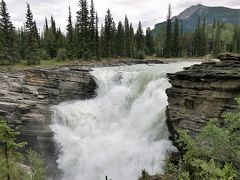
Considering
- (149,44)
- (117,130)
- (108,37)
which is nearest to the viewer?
(117,130)

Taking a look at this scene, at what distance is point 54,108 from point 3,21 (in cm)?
3325

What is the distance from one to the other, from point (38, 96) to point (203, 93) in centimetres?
2285

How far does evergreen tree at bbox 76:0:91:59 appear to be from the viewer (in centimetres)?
6819

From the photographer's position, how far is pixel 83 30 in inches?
2825

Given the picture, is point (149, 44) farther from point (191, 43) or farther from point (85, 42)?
point (85, 42)

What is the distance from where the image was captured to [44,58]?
71.9 meters

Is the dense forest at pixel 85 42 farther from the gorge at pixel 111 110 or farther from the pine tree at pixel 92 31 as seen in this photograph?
the gorge at pixel 111 110

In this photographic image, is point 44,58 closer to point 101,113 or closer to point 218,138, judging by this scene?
point 101,113

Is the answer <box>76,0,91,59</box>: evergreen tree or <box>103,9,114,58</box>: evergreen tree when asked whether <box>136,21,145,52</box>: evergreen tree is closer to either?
<box>103,9,114,58</box>: evergreen tree

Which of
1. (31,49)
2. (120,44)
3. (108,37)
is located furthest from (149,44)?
(31,49)

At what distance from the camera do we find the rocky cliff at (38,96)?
111 feet

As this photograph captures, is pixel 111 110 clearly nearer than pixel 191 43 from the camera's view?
Yes

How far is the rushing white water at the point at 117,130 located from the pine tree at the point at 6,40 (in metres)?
25.2

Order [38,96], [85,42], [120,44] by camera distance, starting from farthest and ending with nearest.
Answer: [120,44], [85,42], [38,96]
